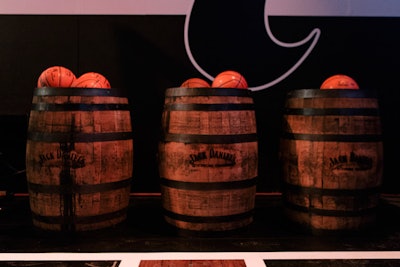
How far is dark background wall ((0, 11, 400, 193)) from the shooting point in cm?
370

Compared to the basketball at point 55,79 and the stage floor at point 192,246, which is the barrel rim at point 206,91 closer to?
the basketball at point 55,79

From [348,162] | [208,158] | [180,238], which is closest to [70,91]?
[208,158]

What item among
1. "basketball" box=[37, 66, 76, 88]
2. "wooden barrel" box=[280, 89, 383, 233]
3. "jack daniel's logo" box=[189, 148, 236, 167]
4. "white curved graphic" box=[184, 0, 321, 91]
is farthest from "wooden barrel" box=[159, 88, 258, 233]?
"white curved graphic" box=[184, 0, 321, 91]

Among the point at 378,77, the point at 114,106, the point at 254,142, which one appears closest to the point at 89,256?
the point at 114,106

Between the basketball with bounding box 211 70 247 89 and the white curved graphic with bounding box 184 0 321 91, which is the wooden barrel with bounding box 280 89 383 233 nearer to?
the basketball with bounding box 211 70 247 89

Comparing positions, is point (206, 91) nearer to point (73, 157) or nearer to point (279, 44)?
point (73, 157)

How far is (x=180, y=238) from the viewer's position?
8.68 ft

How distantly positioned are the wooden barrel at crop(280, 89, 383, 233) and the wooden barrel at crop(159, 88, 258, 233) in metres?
0.43

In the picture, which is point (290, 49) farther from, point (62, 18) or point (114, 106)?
point (62, 18)

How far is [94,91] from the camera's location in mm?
2656

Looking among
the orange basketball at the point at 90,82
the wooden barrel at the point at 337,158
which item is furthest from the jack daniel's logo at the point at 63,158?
the wooden barrel at the point at 337,158

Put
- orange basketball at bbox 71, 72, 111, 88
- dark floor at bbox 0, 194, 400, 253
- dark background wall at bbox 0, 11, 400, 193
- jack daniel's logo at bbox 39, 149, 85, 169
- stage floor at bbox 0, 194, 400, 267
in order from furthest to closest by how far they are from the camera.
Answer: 1. dark background wall at bbox 0, 11, 400, 193
2. orange basketball at bbox 71, 72, 111, 88
3. jack daniel's logo at bbox 39, 149, 85, 169
4. dark floor at bbox 0, 194, 400, 253
5. stage floor at bbox 0, 194, 400, 267

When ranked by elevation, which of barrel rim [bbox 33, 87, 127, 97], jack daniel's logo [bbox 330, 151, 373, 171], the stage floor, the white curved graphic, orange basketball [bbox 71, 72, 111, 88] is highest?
the white curved graphic

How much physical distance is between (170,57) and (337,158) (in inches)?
77.7
